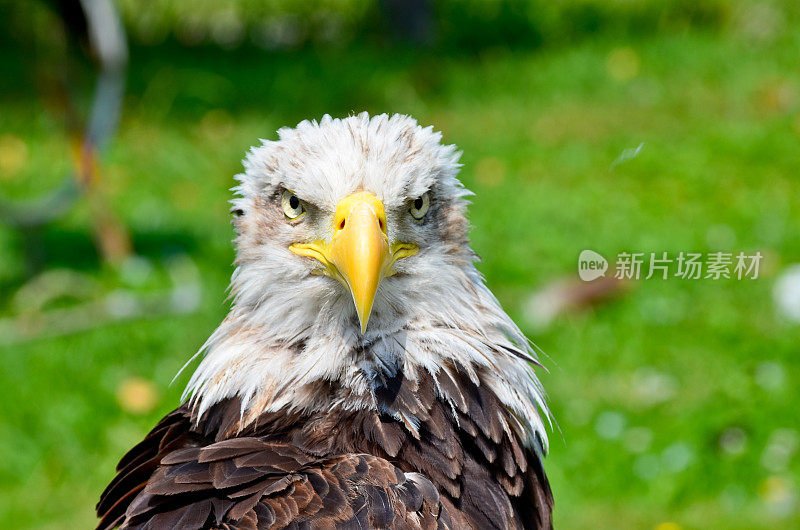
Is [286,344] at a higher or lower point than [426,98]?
lower

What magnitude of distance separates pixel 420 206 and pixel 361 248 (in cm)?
31

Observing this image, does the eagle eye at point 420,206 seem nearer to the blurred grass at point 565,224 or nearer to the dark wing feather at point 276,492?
the dark wing feather at point 276,492

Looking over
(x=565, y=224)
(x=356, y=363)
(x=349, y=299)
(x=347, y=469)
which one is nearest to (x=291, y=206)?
(x=349, y=299)

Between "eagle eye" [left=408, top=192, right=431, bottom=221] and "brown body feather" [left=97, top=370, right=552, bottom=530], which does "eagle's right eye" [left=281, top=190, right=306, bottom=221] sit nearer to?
"eagle eye" [left=408, top=192, right=431, bottom=221]

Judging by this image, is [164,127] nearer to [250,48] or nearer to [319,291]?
[250,48]

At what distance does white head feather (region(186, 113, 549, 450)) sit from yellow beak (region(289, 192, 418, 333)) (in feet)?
0.20

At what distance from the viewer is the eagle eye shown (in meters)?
2.31

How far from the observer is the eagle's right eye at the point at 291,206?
2.31 metres

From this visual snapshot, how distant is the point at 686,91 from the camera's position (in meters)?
8.98

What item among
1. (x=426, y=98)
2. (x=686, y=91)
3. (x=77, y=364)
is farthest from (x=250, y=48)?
(x=77, y=364)

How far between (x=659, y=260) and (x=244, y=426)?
3997 mm

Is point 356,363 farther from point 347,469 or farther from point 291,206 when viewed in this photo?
point 291,206

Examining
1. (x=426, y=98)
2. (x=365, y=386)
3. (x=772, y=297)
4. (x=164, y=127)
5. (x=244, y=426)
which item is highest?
(x=426, y=98)

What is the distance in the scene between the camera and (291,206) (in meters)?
2.33
